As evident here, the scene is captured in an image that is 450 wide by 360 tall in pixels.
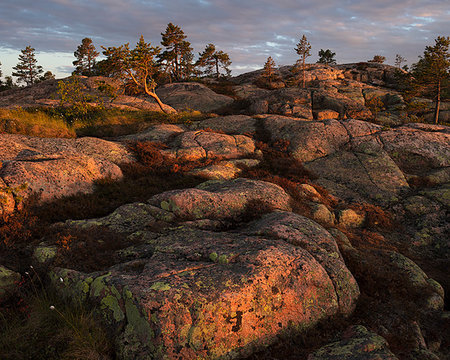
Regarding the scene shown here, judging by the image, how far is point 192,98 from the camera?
4450cm

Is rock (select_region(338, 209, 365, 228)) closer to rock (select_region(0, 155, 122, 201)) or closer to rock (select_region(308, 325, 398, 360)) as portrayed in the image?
rock (select_region(308, 325, 398, 360))

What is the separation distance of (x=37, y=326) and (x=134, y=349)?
6.23 ft

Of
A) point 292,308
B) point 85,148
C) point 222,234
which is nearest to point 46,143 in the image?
point 85,148

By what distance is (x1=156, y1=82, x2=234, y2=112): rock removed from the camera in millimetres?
42206

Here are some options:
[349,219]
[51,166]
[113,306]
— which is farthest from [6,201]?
[349,219]

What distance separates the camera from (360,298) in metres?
7.10

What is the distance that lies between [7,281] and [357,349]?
7.71 metres

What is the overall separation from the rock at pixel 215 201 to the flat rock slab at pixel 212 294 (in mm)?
2430

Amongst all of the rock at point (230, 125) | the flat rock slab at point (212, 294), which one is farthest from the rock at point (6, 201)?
the rock at point (230, 125)

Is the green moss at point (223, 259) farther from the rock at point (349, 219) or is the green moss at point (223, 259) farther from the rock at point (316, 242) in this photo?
the rock at point (349, 219)

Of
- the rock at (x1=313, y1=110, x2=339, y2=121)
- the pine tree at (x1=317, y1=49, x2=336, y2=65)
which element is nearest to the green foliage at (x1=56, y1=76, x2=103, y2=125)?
the rock at (x1=313, y1=110, x2=339, y2=121)

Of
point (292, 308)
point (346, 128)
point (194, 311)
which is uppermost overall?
point (346, 128)

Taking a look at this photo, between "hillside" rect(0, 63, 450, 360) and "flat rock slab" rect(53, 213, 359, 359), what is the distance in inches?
1.1

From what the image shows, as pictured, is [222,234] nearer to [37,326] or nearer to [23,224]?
[37,326]
